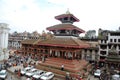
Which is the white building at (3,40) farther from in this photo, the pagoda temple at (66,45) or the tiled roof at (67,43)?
the tiled roof at (67,43)

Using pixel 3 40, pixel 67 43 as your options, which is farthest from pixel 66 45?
pixel 3 40

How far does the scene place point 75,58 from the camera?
1268 inches

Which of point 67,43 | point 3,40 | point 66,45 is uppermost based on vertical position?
point 3,40

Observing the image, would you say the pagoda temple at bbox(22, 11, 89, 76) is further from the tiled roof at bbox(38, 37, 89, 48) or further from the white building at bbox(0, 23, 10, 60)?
the white building at bbox(0, 23, 10, 60)

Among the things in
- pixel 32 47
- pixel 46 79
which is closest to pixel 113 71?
pixel 46 79

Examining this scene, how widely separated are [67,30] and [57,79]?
11.8 metres

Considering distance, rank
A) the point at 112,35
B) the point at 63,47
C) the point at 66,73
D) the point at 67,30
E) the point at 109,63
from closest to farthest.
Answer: the point at 66,73 < the point at 63,47 < the point at 67,30 < the point at 109,63 < the point at 112,35

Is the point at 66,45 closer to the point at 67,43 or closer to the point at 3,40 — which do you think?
the point at 67,43

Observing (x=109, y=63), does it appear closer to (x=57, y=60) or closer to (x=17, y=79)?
(x=57, y=60)

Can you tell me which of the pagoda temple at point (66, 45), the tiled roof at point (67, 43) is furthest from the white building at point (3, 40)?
the tiled roof at point (67, 43)

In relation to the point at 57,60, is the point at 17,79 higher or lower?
lower

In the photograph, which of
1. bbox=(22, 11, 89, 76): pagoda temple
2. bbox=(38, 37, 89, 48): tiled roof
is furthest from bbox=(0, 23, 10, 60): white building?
bbox=(38, 37, 89, 48): tiled roof

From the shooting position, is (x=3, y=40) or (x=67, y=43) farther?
(x=3, y=40)

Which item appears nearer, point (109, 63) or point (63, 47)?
point (63, 47)
